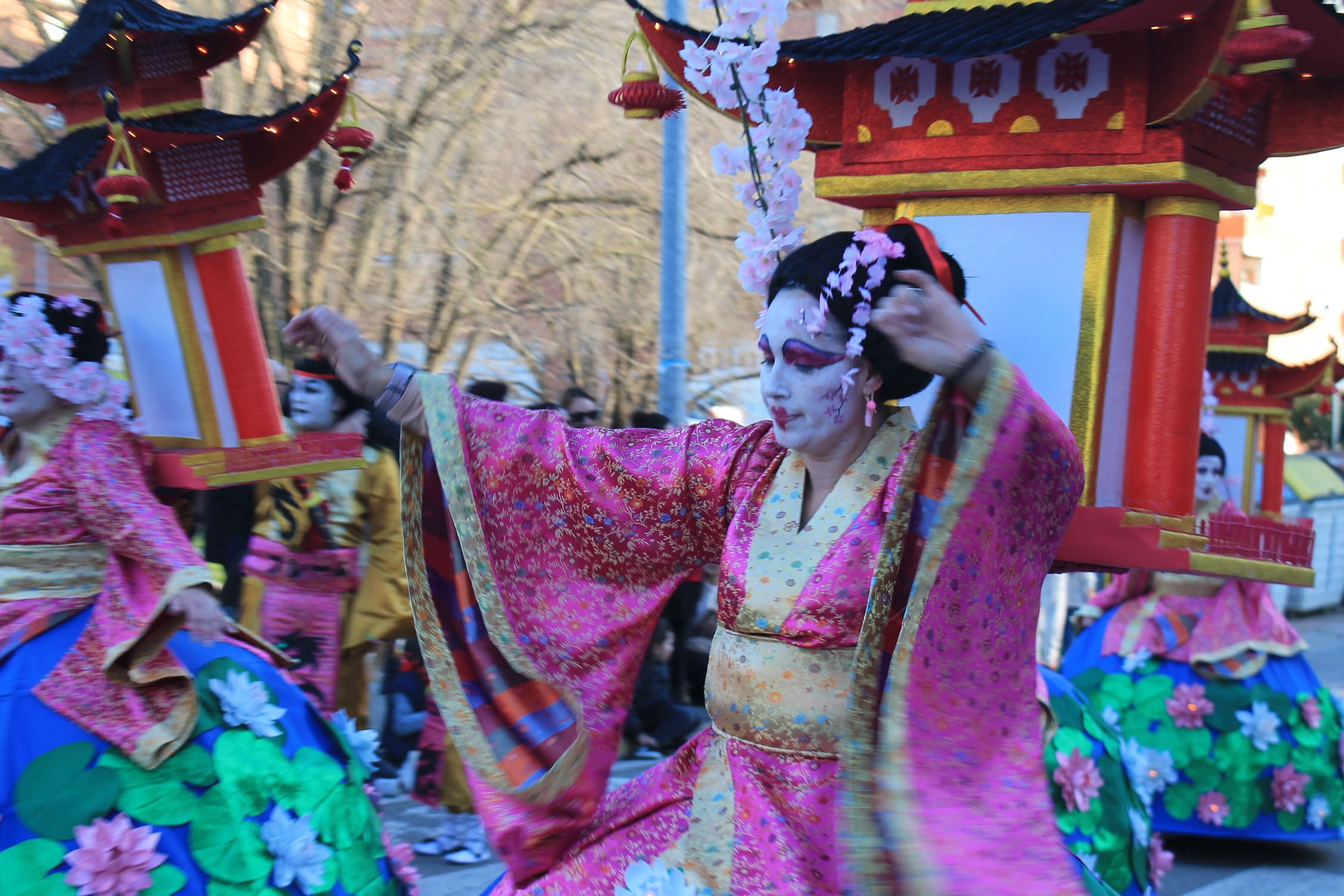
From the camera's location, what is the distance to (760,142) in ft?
8.20

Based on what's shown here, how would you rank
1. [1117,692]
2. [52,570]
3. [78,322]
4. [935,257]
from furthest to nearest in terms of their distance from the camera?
[1117,692]
[78,322]
[52,570]
[935,257]

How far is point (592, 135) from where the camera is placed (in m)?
9.66

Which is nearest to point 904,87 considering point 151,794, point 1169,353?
point 1169,353

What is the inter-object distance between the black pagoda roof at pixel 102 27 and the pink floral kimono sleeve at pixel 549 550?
2339 mm

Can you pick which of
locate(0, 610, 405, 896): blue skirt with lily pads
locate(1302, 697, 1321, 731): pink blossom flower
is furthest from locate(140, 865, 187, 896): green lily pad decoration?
locate(1302, 697, 1321, 731): pink blossom flower

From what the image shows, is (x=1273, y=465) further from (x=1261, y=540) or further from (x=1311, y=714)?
(x=1261, y=540)

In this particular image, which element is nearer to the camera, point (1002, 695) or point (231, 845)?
point (1002, 695)

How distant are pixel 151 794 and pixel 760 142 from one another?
6.42 feet

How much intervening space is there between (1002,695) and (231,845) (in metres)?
1.80

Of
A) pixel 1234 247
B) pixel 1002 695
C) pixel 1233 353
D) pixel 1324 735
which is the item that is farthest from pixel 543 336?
pixel 1234 247

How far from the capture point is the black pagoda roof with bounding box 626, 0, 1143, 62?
100 inches

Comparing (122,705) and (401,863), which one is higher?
(122,705)

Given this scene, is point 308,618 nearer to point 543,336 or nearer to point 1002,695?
point 1002,695

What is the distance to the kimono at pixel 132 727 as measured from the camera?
2771 millimetres
